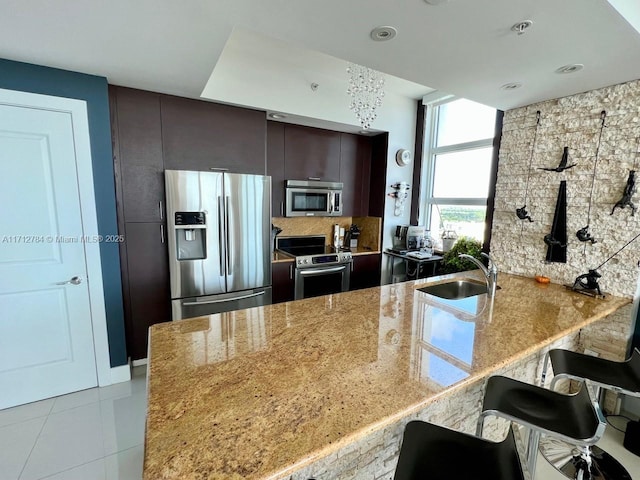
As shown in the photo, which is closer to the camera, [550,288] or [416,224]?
[550,288]

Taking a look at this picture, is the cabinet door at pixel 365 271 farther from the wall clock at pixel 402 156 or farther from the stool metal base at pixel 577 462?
the stool metal base at pixel 577 462

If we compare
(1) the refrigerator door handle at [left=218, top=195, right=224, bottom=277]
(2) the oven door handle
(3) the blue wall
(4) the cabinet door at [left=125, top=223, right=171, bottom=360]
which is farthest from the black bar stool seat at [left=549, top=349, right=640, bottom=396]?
(3) the blue wall

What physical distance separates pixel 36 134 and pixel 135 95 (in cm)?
76

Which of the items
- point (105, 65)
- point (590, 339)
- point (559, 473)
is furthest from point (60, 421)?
point (590, 339)

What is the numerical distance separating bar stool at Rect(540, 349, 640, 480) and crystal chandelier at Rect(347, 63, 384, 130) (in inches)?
92.7

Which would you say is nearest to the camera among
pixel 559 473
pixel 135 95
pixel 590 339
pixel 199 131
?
pixel 559 473

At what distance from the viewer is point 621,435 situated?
209 centimetres

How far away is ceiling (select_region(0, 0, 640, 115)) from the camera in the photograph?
4.36ft

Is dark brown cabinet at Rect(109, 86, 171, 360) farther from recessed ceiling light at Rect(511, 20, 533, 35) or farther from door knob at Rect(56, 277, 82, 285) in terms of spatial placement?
recessed ceiling light at Rect(511, 20, 533, 35)

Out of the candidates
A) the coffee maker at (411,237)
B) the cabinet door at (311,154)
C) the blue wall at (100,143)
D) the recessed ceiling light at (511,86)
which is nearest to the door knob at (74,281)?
the blue wall at (100,143)

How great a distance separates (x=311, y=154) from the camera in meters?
3.58

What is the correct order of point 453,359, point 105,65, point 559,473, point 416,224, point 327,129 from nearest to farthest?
point 453,359
point 559,473
point 105,65
point 327,129
point 416,224

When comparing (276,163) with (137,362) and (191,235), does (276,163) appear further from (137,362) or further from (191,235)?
(137,362)

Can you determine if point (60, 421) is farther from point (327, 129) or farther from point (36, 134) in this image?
point (327, 129)
